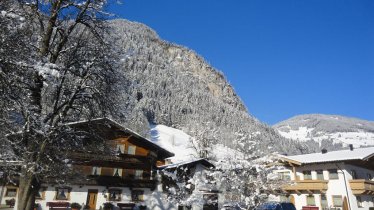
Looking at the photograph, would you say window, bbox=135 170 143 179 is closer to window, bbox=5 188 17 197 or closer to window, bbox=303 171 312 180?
window, bbox=5 188 17 197

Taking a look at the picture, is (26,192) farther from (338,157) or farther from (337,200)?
(337,200)

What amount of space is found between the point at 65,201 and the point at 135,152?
892cm

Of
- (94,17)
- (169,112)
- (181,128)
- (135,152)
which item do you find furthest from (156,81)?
(94,17)

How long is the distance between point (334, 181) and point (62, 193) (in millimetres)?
29986

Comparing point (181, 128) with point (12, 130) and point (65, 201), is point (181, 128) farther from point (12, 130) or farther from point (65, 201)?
point (12, 130)

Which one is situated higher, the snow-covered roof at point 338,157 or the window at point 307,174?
the snow-covered roof at point 338,157

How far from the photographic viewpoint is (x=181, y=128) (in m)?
134

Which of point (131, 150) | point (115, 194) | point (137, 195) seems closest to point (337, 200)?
point (137, 195)

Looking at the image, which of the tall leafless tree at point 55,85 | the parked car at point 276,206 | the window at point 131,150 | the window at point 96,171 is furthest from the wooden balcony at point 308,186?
the tall leafless tree at point 55,85

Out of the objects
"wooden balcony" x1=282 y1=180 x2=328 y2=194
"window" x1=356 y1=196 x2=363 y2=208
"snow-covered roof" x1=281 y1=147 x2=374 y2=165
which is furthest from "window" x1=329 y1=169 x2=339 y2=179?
"window" x1=356 y1=196 x2=363 y2=208

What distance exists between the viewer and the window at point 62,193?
31781mm

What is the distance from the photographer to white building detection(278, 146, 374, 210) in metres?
36.9

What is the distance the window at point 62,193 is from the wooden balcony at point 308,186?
934 inches

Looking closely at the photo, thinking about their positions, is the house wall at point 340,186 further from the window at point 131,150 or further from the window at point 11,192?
the window at point 11,192
